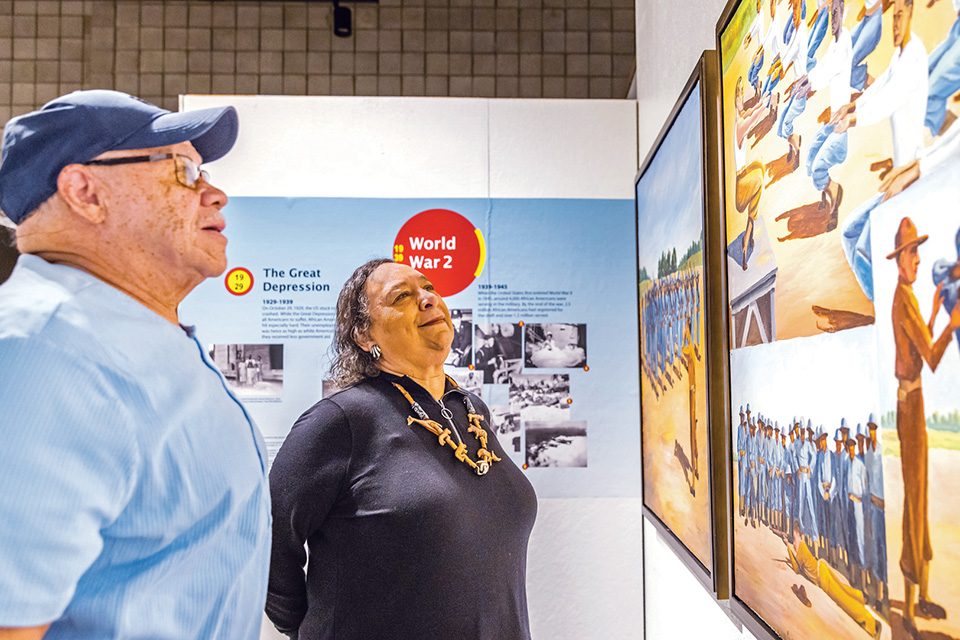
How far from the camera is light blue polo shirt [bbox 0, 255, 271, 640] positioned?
24.1 inches

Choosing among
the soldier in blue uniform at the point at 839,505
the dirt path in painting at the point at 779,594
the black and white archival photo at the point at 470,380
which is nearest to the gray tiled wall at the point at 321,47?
the black and white archival photo at the point at 470,380

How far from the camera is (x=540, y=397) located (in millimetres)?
1901

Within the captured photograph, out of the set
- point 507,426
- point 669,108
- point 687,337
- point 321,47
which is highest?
point 321,47

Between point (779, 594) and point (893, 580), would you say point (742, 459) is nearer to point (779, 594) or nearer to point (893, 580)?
point (779, 594)

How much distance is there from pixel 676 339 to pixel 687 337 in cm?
10

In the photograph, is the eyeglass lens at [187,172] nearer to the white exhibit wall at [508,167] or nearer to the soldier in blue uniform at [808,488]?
the soldier in blue uniform at [808,488]

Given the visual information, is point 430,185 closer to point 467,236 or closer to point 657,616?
point 467,236

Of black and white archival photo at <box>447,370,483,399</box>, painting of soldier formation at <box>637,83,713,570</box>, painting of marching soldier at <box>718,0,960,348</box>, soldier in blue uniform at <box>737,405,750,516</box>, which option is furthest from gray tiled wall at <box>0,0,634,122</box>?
soldier in blue uniform at <box>737,405,750,516</box>

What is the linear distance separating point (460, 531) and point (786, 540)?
2.15 ft

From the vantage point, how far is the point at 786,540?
71cm

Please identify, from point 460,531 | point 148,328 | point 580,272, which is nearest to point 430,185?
point 580,272

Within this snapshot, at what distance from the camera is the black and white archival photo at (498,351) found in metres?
1.90

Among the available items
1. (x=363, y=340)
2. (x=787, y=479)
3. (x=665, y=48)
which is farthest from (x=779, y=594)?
(x=665, y=48)

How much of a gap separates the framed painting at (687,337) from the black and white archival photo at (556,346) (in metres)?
0.28
